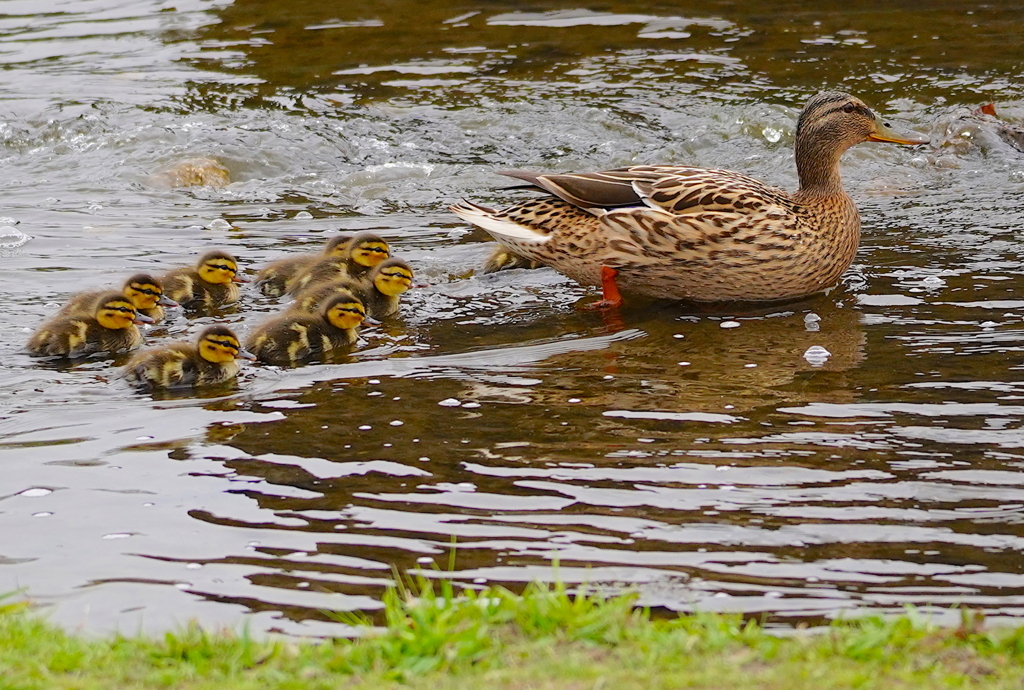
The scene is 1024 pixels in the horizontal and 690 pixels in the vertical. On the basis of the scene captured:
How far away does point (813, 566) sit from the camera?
3.60m

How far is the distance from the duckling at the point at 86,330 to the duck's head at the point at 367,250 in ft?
4.59

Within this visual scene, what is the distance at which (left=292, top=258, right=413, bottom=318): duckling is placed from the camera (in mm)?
6438

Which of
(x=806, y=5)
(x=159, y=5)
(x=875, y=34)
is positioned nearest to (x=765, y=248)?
(x=875, y=34)

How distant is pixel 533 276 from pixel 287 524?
348 centimetres

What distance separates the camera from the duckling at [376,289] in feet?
21.1

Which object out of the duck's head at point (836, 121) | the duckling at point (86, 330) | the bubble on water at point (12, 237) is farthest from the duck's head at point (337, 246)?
the duck's head at point (836, 121)

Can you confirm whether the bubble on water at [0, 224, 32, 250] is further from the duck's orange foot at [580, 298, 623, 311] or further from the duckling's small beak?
the duckling's small beak

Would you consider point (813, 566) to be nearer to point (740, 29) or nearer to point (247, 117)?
point (247, 117)

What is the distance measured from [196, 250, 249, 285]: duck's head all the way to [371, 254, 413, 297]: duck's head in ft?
2.46

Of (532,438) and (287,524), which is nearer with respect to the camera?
(287,524)

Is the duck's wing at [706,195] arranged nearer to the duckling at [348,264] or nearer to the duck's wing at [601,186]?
the duck's wing at [601,186]

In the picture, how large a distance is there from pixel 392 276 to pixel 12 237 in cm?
260

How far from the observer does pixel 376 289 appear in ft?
21.5

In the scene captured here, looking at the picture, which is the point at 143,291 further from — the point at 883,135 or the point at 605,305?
the point at 883,135
